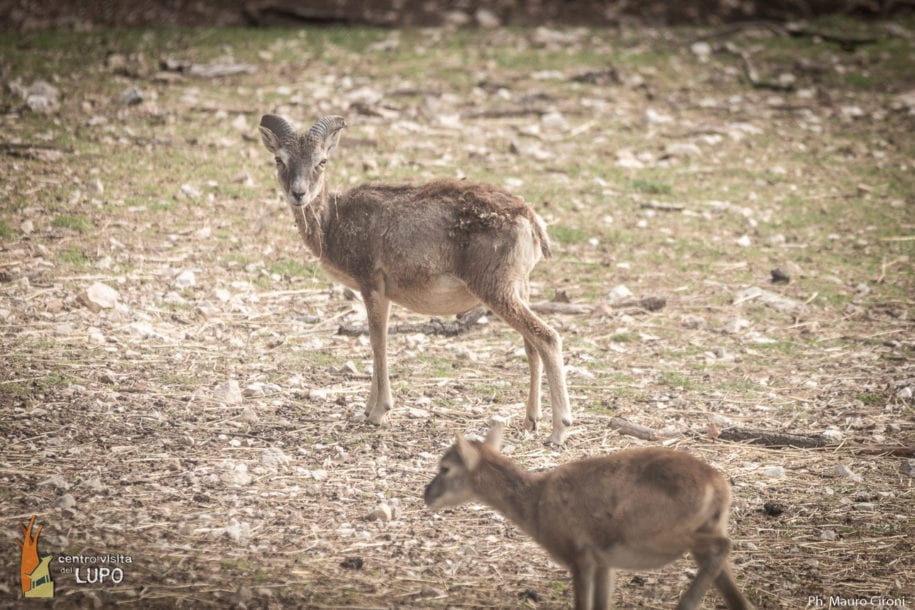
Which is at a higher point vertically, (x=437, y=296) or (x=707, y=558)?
(x=437, y=296)

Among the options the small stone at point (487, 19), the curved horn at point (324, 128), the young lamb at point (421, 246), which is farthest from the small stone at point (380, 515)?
the small stone at point (487, 19)

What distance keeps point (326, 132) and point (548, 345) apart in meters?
2.63

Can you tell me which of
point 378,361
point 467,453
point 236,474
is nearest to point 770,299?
point 378,361

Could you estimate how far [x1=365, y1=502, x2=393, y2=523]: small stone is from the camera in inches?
271

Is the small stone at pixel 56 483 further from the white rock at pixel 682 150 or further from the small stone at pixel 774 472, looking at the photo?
the white rock at pixel 682 150

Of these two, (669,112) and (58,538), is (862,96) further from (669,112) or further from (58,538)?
(58,538)

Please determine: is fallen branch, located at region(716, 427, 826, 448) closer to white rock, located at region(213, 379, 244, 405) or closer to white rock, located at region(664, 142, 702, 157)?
white rock, located at region(213, 379, 244, 405)

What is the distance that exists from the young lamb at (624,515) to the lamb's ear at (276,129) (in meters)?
3.88

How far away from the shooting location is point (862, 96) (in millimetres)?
17891

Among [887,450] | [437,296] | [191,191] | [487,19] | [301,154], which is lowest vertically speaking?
[887,450]

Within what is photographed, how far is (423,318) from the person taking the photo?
1089cm

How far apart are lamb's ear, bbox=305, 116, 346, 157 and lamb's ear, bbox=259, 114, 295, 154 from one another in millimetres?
182

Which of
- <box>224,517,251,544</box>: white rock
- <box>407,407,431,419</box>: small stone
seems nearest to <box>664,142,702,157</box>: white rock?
<box>407,407,431,419</box>: small stone

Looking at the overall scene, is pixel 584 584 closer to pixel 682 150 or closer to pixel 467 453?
pixel 467 453
